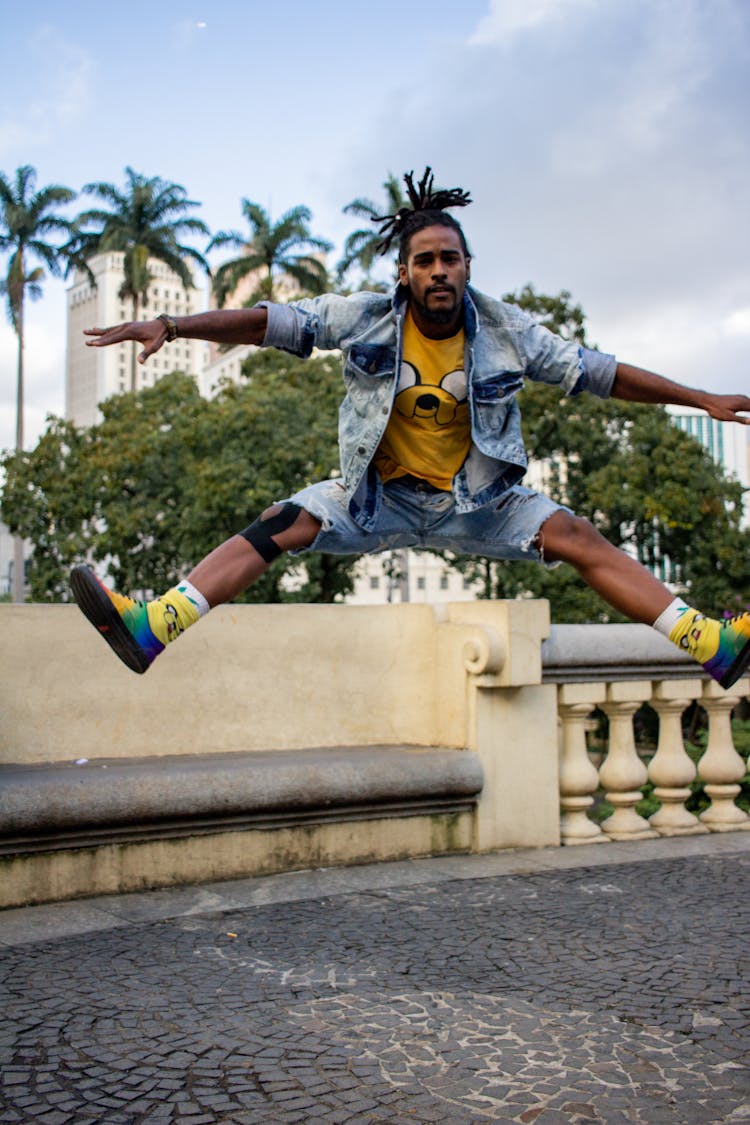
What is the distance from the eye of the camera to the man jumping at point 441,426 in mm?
3955

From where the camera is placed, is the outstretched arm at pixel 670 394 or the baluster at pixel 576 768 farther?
the baluster at pixel 576 768

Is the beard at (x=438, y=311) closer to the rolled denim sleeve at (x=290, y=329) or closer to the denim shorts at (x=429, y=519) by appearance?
the rolled denim sleeve at (x=290, y=329)

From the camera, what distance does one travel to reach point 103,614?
3623 millimetres

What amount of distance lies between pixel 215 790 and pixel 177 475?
2977 centimetres

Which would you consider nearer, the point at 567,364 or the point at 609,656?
the point at 567,364

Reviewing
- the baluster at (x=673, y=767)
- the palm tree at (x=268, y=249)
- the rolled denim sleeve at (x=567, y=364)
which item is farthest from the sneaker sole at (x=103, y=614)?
the palm tree at (x=268, y=249)

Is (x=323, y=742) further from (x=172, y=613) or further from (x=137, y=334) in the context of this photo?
(x=137, y=334)

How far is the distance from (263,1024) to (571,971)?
109cm

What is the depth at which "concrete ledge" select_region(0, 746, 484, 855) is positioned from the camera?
4.59m

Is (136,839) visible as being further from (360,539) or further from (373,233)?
(373,233)

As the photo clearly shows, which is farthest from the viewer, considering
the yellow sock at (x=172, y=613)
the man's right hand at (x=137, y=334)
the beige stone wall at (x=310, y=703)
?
the beige stone wall at (x=310, y=703)

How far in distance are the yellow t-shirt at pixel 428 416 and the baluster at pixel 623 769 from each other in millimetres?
2718

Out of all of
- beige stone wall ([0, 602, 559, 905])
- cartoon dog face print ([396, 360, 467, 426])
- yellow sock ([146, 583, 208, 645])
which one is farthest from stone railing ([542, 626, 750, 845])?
yellow sock ([146, 583, 208, 645])

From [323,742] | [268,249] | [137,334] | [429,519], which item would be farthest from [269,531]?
[268,249]
